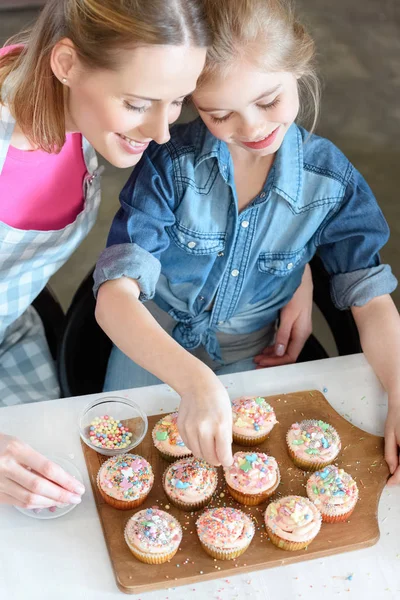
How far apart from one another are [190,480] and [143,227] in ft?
1.75

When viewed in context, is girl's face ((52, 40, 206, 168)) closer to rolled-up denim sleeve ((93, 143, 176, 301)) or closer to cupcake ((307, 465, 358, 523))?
rolled-up denim sleeve ((93, 143, 176, 301))

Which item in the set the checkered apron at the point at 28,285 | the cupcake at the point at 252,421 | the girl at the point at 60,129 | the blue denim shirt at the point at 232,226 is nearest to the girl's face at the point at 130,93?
the girl at the point at 60,129

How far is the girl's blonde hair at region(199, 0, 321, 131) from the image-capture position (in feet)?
4.21

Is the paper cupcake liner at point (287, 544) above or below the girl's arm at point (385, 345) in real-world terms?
→ below

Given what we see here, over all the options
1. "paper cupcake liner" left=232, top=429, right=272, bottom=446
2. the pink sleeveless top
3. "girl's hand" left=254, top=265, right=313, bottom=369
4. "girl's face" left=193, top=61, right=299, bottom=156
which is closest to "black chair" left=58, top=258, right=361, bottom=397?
"girl's hand" left=254, top=265, right=313, bottom=369

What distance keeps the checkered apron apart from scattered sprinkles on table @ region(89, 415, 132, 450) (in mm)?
446

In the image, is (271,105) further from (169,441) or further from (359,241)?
(169,441)

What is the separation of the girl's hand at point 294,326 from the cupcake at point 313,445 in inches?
15.7

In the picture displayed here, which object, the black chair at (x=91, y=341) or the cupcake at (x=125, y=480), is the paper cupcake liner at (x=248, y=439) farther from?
the black chair at (x=91, y=341)

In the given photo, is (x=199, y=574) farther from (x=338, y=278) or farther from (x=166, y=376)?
(x=338, y=278)

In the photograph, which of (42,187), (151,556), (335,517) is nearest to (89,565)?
(151,556)

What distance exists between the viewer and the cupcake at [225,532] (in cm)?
117

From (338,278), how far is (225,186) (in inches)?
13.5

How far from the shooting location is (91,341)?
5.92 feet
